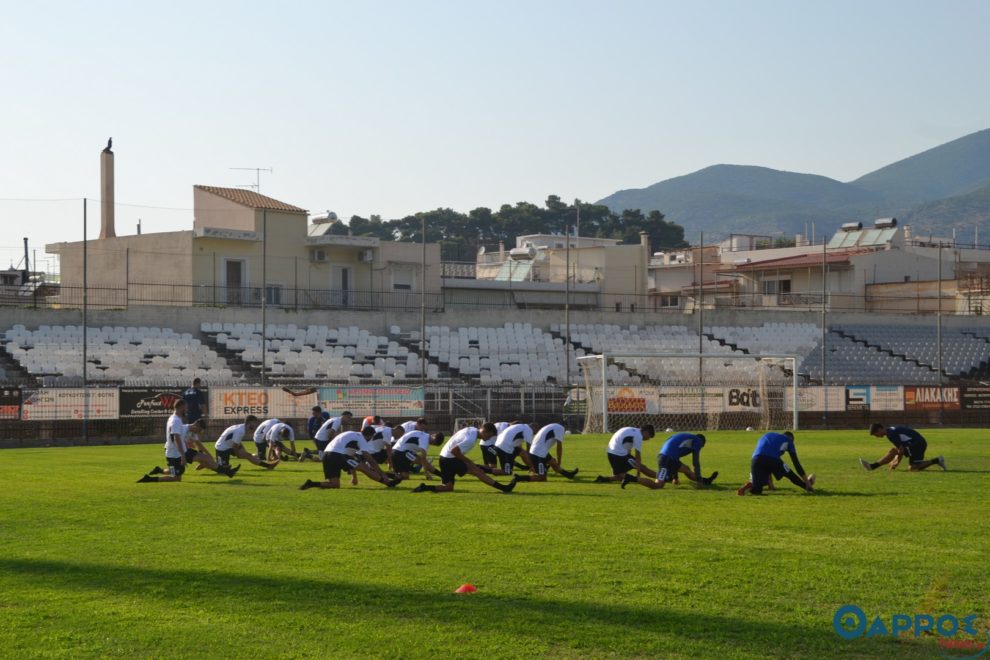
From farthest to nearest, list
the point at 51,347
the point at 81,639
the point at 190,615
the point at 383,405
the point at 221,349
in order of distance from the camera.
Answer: the point at 221,349 < the point at 51,347 < the point at 383,405 < the point at 190,615 < the point at 81,639

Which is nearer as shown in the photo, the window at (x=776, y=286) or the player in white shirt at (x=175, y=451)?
the player in white shirt at (x=175, y=451)

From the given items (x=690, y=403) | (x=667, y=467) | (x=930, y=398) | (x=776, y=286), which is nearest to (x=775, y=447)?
(x=667, y=467)

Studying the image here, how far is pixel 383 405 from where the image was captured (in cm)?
3928

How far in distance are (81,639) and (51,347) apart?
35.4 meters

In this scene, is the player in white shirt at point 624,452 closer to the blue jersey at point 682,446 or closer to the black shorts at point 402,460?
the blue jersey at point 682,446

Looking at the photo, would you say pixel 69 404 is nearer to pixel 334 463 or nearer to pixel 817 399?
pixel 334 463

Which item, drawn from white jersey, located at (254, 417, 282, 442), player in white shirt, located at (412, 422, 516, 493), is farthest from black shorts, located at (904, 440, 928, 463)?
white jersey, located at (254, 417, 282, 442)

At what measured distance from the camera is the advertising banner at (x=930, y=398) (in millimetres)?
43938

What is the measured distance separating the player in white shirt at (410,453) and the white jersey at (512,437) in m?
Answer: 1.71

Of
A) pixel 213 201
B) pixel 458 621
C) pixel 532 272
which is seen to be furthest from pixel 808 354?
pixel 458 621

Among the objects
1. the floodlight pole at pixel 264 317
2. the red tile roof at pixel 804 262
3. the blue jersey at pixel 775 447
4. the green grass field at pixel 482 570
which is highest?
the red tile roof at pixel 804 262

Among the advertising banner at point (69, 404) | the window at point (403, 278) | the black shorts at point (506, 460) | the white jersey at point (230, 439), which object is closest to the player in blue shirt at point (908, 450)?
the black shorts at point (506, 460)

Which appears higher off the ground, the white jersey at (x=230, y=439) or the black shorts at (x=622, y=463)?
the white jersey at (x=230, y=439)

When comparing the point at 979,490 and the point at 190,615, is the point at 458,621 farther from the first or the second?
the point at 979,490
